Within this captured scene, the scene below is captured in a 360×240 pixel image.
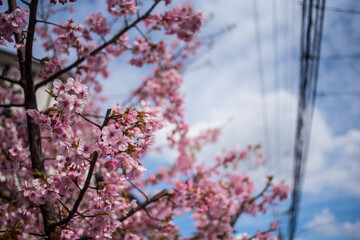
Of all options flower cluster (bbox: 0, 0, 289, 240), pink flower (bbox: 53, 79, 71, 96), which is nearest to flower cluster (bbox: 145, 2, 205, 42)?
flower cluster (bbox: 0, 0, 289, 240)

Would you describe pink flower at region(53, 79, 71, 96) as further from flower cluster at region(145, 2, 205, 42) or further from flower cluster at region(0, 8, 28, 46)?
flower cluster at region(145, 2, 205, 42)

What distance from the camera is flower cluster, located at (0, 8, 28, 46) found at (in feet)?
7.31

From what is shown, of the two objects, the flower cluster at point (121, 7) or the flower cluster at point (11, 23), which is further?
the flower cluster at point (121, 7)

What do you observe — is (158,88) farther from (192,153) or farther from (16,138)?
(16,138)

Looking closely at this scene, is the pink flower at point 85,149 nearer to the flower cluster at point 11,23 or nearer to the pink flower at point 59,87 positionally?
the pink flower at point 59,87

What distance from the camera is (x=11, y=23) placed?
7.36ft

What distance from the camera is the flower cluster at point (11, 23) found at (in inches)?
87.7

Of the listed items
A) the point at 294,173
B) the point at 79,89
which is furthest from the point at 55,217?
the point at 294,173

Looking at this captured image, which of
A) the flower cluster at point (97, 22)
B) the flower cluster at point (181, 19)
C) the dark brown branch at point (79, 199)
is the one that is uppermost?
the flower cluster at point (181, 19)

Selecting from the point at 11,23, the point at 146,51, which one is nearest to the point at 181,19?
the point at 146,51

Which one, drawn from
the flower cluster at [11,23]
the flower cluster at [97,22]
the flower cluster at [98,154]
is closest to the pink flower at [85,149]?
the flower cluster at [98,154]

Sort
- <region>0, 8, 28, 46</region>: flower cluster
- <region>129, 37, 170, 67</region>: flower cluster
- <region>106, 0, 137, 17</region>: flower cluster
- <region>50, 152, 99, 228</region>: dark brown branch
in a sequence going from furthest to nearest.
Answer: <region>129, 37, 170, 67</region>: flower cluster < <region>106, 0, 137, 17</region>: flower cluster < <region>0, 8, 28, 46</region>: flower cluster < <region>50, 152, 99, 228</region>: dark brown branch

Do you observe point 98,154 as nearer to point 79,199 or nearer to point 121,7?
point 79,199

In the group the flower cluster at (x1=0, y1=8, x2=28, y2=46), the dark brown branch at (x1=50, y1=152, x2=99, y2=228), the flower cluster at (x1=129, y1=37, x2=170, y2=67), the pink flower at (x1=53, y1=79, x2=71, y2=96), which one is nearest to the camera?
the pink flower at (x1=53, y1=79, x2=71, y2=96)
